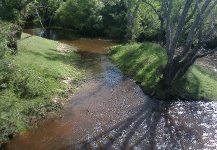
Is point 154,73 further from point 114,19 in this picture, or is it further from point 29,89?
point 114,19

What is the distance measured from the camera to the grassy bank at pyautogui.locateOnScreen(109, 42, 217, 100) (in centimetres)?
1897

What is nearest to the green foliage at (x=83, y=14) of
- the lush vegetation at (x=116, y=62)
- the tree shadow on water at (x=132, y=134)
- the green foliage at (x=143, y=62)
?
the lush vegetation at (x=116, y=62)

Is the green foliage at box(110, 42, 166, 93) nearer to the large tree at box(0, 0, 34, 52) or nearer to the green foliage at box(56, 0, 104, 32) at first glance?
the large tree at box(0, 0, 34, 52)

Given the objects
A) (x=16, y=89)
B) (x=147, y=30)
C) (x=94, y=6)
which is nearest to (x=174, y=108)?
(x=16, y=89)

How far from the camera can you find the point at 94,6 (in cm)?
4525

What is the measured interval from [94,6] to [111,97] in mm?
30755

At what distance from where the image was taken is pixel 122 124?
14070mm

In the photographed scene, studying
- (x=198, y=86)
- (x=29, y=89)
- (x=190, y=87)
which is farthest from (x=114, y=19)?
(x=29, y=89)

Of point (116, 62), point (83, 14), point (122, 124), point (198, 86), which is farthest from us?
point (83, 14)

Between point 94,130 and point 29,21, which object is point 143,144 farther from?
point 29,21

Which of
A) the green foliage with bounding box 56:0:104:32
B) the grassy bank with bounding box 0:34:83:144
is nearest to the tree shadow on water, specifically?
the grassy bank with bounding box 0:34:83:144

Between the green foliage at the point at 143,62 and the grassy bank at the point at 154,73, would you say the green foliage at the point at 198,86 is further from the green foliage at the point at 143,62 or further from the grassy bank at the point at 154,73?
the green foliage at the point at 143,62

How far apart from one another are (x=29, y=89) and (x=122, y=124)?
18.5ft

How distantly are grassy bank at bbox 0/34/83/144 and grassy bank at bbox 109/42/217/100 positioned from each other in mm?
5326
